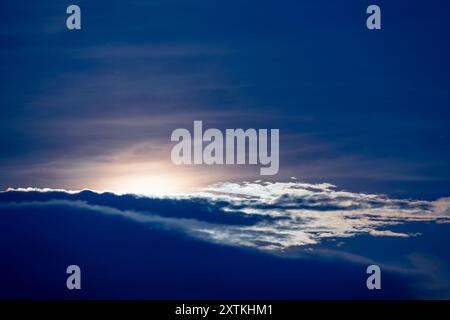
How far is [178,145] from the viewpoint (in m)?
35.4
